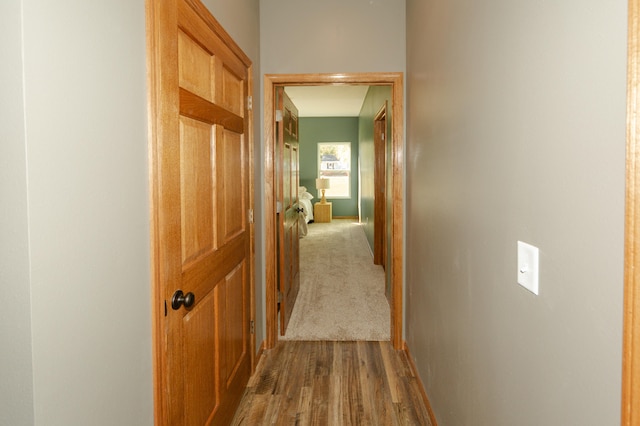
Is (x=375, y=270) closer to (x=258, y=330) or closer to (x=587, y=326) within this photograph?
(x=258, y=330)

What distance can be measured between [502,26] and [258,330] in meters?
2.48

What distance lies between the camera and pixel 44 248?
88 cm

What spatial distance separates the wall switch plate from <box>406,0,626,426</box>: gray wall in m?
0.03

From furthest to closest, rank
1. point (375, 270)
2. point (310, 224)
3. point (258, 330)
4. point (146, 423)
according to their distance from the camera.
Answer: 1. point (310, 224)
2. point (375, 270)
3. point (258, 330)
4. point (146, 423)

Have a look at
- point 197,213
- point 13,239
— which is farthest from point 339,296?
point 13,239

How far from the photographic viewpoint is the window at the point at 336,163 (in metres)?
11.3

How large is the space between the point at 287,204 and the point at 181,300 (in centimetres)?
223

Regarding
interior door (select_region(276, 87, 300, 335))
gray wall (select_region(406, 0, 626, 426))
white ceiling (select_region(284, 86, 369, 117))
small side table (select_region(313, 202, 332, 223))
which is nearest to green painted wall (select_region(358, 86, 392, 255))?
white ceiling (select_region(284, 86, 369, 117))

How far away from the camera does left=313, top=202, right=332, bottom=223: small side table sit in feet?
35.5

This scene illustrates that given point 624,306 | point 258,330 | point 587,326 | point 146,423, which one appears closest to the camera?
point 624,306

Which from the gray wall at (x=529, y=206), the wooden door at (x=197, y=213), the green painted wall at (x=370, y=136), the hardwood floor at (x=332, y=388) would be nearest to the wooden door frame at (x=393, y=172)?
the hardwood floor at (x=332, y=388)

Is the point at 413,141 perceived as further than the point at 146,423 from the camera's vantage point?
Yes

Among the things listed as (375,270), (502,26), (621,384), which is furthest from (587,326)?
(375,270)

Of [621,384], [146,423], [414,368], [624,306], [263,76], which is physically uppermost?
[263,76]
